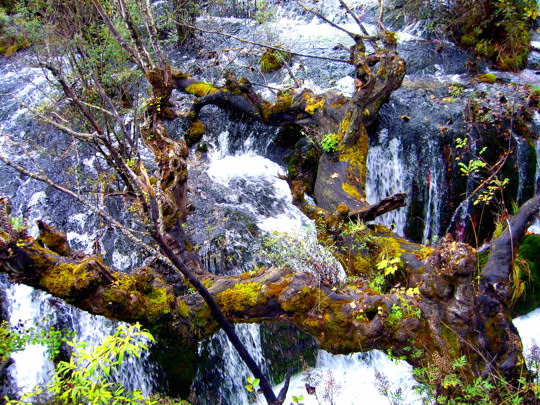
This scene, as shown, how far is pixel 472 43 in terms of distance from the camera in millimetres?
9180

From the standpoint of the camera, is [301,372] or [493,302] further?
[301,372]

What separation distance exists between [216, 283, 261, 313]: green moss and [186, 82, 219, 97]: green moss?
4.93m

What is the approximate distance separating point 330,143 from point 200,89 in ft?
10.9

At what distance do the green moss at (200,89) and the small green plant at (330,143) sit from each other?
282 cm

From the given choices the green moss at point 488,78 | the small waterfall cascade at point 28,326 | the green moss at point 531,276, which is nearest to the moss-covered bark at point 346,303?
the small waterfall cascade at point 28,326

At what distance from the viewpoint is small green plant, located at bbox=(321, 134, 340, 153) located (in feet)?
19.4

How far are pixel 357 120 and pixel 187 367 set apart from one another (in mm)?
4308

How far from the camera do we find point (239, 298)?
376 cm

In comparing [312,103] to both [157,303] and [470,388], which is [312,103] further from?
[470,388]

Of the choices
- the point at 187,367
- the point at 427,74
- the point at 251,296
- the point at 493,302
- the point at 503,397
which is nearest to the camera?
the point at 503,397

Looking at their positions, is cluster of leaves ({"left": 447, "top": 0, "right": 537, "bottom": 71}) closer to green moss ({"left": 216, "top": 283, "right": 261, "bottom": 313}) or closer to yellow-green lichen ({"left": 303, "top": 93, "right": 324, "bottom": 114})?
yellow-green lichen ({"left": 303, "top": 93, "right": 324, "bottom": 114})

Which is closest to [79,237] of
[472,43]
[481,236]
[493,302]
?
[493,302]

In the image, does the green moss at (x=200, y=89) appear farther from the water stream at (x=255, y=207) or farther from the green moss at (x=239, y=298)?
the green moss at (x=239, y=298)

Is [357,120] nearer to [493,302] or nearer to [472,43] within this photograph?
[493,302]
